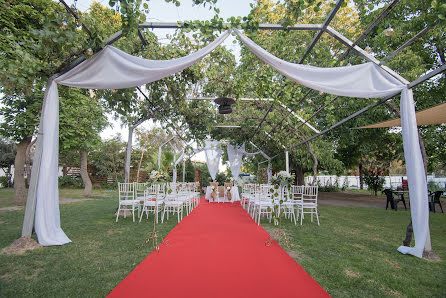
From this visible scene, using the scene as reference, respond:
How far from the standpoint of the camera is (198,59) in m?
3.05

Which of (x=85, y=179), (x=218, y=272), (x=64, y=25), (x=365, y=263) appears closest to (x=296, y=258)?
(x=365, y=263)

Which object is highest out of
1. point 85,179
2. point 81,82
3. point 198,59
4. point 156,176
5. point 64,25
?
point 64,25

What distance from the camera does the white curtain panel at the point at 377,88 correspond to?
2.92 meters

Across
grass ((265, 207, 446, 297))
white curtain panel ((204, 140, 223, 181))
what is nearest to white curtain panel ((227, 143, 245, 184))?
white curtain panel ((204, 140, 223, 181))

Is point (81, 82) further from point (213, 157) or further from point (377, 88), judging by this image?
point (213, 157)

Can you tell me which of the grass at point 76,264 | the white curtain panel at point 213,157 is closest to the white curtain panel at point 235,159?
the white curtain panel at point 213,157

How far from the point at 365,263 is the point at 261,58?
2.89m

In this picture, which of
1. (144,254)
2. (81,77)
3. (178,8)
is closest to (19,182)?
(81,77)

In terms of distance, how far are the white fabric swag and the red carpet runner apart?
5.26ft

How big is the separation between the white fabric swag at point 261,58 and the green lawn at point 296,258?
1.24 ft

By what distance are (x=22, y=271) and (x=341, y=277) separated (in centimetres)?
328

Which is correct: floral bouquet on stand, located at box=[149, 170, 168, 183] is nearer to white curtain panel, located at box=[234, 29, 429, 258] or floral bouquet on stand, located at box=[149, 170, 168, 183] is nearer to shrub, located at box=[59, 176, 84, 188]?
white curtain panel, located at box=[234, 29, 429, 258]

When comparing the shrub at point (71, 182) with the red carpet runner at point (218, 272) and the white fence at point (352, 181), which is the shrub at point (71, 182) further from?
the white fence at point (352, 181)

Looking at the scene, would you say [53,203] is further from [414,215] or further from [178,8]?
[414,215]
